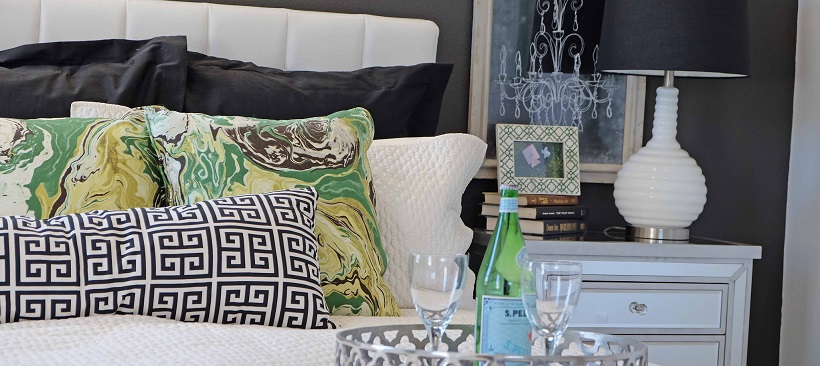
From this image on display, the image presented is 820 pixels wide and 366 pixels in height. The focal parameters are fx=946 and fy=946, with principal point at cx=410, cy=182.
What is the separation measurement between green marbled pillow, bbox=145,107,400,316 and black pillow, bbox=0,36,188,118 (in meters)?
0.30

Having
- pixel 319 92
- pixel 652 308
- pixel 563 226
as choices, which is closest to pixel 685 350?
pixel 652 308

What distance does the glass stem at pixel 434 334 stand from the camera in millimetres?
1144

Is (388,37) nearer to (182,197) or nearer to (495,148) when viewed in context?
(495,148)

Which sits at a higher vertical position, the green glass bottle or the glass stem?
the green glass bottle

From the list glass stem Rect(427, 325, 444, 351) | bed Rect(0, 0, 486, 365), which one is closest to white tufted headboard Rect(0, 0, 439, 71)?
bed Rect(0, 0, 486, 365)

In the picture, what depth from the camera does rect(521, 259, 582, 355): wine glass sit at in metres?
1.07

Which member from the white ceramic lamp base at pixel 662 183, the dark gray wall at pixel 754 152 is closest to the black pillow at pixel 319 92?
the white ceramic lamp base at pixel 662 183

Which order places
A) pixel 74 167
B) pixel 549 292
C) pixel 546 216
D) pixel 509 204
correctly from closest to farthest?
pixel 549 292 < pixel 509 204 < pixel 74 167 < pixel 546 216

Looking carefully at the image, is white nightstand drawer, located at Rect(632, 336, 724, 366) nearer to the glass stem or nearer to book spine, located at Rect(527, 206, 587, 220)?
book spine, located at Rect(527, 206, 587, 220)

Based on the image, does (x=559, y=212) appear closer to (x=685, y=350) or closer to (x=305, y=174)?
(x=685, y=350)

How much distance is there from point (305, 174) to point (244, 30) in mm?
846

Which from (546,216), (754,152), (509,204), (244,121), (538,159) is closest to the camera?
(509,204)

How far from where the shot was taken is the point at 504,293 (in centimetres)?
123

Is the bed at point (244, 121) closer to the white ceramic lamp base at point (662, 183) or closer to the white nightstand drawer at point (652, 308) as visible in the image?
the white nightstand drawer at point (652, 308)
